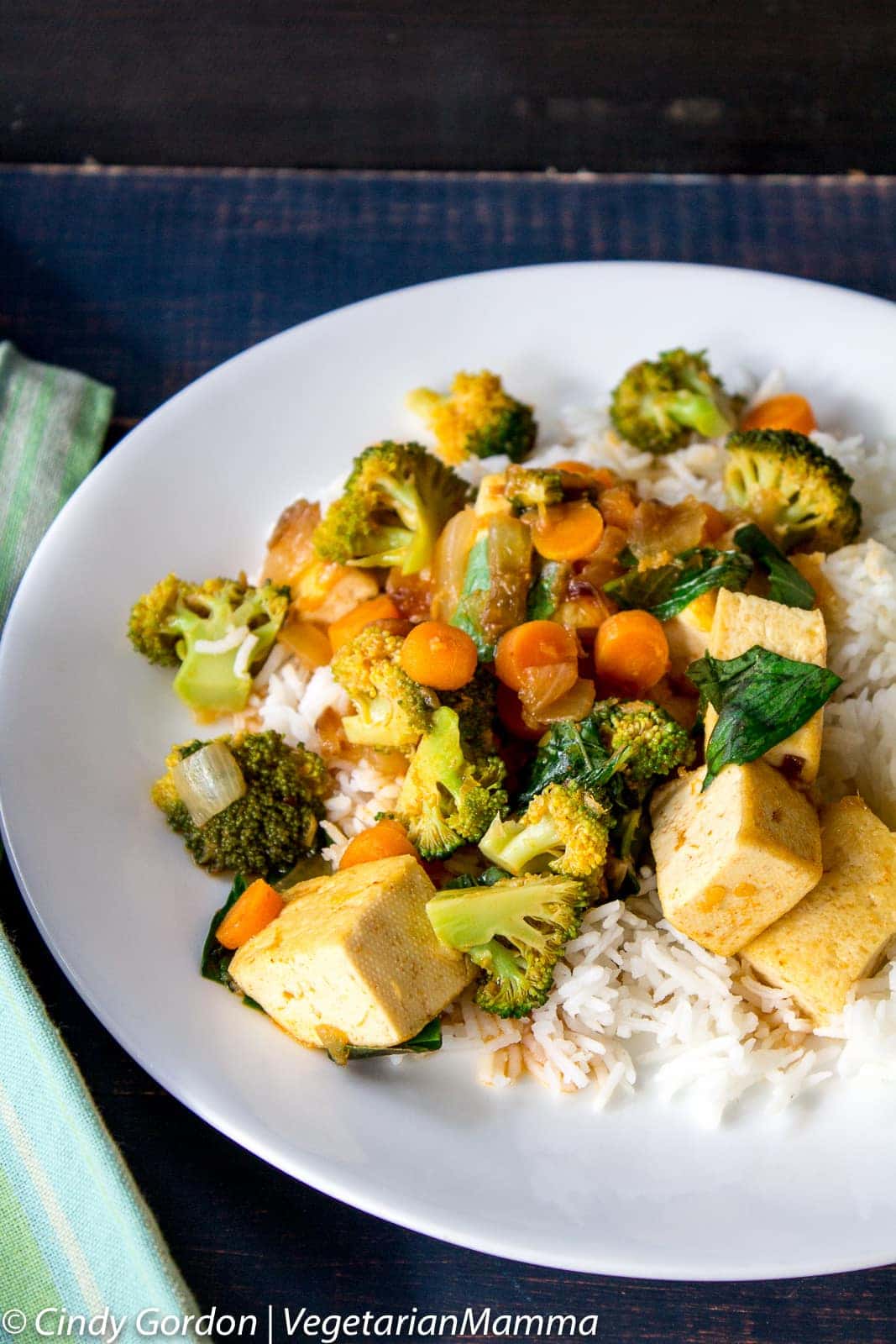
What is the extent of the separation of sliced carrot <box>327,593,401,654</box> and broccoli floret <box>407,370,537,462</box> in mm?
811

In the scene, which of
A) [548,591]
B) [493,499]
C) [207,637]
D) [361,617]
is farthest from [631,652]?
[207,637]

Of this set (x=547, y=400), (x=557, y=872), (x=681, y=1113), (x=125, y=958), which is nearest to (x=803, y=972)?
(x=681, y=1113)

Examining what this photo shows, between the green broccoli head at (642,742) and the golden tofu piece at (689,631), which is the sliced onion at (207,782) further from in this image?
the golden tofu piece at (689,631)

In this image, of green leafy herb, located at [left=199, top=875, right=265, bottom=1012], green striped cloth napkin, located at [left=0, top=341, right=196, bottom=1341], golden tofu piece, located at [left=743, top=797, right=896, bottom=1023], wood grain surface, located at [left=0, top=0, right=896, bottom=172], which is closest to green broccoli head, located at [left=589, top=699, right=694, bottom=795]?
golden tofu piece, located at [left=743, top=797, right=896, bottom=1023]

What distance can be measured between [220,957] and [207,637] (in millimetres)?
1140

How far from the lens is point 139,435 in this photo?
458cm

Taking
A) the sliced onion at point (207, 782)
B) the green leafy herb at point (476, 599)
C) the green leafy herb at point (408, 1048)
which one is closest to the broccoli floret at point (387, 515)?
the green leafy herb at point (476, 599)

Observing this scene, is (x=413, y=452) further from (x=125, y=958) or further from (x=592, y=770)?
(x=125, y=958)

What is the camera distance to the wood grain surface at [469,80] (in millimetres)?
6402

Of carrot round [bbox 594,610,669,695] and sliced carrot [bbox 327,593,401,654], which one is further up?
sliced carrot [bbox 327,593,401,654]

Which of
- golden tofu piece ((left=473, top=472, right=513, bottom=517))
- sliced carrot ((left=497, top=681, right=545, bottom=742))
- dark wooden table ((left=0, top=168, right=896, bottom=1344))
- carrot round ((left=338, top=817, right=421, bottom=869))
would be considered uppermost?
dark wooden table ((left=0, top=168, right=896, bottom=1344))

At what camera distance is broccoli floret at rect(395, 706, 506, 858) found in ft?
11.6

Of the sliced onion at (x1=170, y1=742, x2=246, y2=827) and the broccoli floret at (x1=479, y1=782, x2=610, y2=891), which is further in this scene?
the sliced onion at (x1=170, y1=742, x2=246, y2=827)

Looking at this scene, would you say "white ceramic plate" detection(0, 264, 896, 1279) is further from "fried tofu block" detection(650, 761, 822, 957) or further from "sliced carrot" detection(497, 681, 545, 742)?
"sliced carrot" detection(497, 681, 545, 742)
